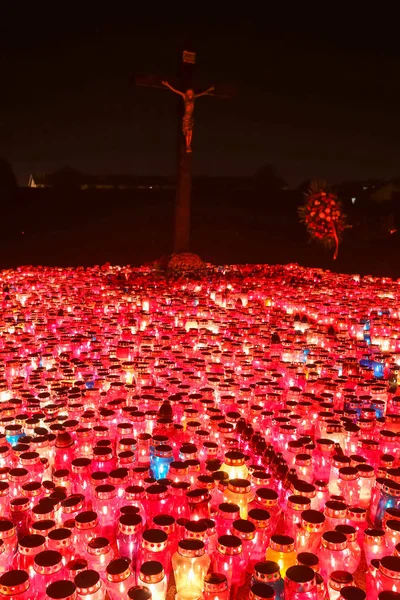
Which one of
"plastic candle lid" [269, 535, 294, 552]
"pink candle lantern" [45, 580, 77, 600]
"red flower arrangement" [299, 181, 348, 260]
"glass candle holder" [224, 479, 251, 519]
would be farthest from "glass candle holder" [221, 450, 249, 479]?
"red flower arrangement" [299, 181, 348, 260]

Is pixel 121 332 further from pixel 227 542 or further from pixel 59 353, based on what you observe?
pixel 227 542

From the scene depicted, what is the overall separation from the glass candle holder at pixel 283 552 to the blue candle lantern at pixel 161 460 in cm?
83

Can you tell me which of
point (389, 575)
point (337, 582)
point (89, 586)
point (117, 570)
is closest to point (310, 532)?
point (337, 582)

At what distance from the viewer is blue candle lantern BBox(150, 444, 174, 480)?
281 cm

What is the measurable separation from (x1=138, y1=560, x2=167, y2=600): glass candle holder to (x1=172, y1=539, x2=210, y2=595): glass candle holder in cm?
9

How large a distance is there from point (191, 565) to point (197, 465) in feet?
2.33

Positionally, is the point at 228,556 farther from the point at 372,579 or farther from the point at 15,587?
the point at 15,587

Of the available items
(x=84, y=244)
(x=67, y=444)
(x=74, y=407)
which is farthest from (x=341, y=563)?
(x=84, y=244)

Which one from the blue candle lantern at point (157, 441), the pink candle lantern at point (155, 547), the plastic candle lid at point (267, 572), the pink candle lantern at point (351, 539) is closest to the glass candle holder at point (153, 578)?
the pink candle lantern at point (155, 547)

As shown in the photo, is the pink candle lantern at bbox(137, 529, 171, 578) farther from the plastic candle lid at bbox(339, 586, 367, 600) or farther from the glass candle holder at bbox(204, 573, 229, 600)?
the plastic candle lid at bbox(339, 586, 367, 600)

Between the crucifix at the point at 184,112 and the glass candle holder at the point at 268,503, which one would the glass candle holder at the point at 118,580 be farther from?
the crucifix at the point at 184,112

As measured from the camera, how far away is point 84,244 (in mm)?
23031

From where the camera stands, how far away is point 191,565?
6.45ft

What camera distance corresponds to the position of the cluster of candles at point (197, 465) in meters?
1.97
